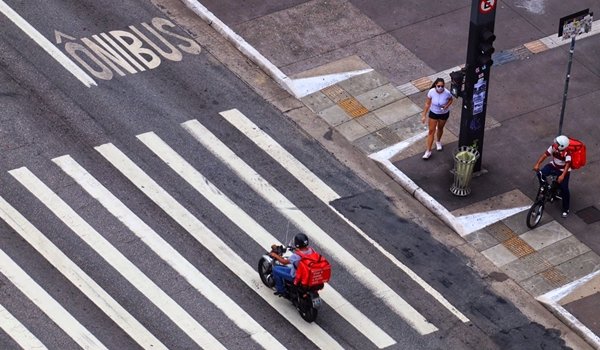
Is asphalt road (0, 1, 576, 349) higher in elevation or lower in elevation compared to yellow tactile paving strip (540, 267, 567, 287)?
higher

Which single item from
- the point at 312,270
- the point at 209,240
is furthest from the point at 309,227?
the point at 312,270

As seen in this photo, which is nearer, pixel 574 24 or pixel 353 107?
pixel 574 24

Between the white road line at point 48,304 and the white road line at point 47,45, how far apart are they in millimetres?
5892

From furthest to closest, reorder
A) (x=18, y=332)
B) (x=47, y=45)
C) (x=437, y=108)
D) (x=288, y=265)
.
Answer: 1. (x=47, y=45)
2. (x=437, y=108)
3. (x=288, y=265)
4. (x=18, y=332)

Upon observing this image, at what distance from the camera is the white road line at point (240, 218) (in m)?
25.5

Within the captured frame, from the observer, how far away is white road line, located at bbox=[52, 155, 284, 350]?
2529 cm

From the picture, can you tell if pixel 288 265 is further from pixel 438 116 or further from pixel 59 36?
pixel 59 36

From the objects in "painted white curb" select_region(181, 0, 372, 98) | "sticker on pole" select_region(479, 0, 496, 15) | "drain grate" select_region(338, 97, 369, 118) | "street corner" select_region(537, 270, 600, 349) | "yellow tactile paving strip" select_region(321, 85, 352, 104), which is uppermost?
"sticker on pole" select_region(479, 0, 496, 15)

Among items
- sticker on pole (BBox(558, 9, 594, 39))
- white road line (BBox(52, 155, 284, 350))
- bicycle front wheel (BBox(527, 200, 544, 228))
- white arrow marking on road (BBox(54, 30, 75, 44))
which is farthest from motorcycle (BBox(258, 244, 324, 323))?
white arrow marking on road (BBox(54, 30, 75, 44))

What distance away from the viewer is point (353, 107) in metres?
31.0

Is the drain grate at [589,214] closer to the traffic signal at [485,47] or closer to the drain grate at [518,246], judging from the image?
the drain grate at [518,246]

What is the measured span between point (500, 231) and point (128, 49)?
938 cm

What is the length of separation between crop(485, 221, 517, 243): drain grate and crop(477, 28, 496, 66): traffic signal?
3.05 metres

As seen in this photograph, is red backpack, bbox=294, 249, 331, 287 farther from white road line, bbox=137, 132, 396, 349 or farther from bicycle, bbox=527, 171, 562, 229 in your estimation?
bicycle, bbox=527, 171, 562, 229
